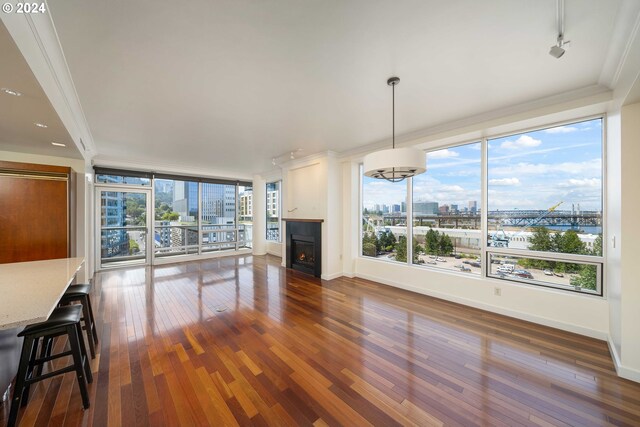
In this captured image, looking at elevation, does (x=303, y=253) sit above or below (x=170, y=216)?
below

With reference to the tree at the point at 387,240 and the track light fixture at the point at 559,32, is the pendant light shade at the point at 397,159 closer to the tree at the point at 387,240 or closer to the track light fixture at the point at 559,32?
the track light fixture at the point at 559,32

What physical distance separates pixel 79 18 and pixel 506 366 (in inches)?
172

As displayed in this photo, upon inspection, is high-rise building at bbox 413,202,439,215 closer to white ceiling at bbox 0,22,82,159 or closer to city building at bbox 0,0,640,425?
city building at bbox 0,0,640,425

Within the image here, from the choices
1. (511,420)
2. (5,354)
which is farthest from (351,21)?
(5,354)

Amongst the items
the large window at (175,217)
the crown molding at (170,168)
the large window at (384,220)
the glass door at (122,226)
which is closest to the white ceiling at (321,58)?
the large window at (384,220)

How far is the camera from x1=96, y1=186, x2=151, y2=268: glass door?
224 inches

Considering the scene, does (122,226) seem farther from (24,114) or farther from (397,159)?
(397,159)

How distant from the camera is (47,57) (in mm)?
1789

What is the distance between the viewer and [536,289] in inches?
117

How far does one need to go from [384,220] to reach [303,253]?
2.07 meters

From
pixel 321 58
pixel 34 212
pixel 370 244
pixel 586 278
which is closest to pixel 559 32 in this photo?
pixel 321 58

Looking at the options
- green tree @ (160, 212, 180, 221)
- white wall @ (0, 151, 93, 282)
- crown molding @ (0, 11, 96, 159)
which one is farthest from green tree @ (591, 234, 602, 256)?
green tree @ (160, 212, 180, 221)

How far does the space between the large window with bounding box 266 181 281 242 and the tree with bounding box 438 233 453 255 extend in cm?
488

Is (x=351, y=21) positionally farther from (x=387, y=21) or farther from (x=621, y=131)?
(x=621, y=131)
